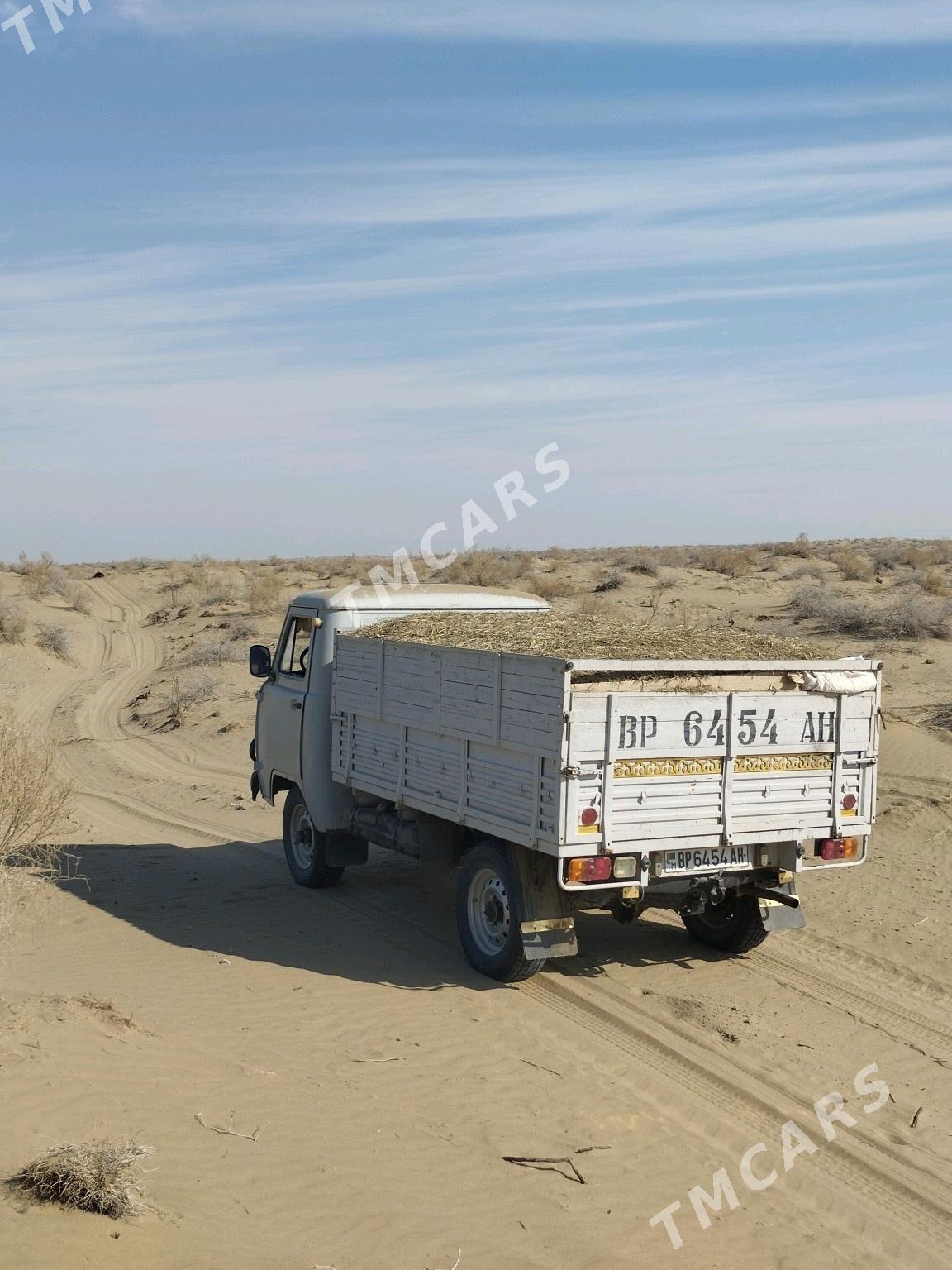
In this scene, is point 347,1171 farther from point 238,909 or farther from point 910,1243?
point 238,909

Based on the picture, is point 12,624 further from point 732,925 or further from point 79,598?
point 732,925

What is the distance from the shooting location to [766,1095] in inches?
244

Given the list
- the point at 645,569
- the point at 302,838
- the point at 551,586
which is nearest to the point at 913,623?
the point at 551,586

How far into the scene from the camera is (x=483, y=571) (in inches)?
1511

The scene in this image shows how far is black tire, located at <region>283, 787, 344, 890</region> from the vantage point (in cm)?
1013

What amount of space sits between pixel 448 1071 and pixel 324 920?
308 cm

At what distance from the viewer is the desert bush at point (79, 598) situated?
139ft

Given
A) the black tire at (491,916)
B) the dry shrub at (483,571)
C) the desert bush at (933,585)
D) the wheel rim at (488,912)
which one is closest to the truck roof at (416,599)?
the black tire at (491,916)

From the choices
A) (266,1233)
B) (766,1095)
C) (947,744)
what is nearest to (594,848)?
(766,1095)

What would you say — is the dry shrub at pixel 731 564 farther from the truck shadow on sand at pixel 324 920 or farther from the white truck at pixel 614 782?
the white truck at pixel 614 782

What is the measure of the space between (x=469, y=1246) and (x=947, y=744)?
11339 millimetres

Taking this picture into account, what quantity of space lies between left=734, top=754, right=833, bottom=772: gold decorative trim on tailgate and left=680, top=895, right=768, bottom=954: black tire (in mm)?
1133

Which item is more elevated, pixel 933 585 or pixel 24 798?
pixel 933 585

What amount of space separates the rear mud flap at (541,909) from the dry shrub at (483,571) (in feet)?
87.7
